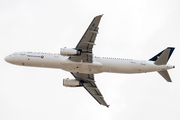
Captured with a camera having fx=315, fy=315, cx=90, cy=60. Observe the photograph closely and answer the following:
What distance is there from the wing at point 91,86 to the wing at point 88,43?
849 cm

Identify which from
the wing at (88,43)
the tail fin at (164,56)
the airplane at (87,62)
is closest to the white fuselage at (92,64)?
the airplane at (87,62)

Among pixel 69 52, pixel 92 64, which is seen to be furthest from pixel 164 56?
pixel 69 52

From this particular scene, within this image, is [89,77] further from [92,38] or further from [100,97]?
[92,38]

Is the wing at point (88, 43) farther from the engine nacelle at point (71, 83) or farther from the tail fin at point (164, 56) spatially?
the tail fin at point (164, 56)

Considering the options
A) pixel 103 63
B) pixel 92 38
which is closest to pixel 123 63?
pixel 103 63

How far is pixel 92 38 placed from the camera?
167 ft

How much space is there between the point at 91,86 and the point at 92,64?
1030cm

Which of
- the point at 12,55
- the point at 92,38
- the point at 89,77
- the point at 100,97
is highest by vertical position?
the point at 92,38

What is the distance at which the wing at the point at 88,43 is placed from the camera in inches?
1914

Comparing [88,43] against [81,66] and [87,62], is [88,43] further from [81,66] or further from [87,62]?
[81,66]

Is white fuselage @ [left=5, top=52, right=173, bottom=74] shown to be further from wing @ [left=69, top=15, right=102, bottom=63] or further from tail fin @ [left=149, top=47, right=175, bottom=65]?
wing @ [left=69, top=15, right=102, bottom=63]

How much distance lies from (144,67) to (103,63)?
726 centimetres

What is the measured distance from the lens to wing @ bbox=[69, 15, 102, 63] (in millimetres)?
48625

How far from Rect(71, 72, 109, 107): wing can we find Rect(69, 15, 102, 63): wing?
849cm
